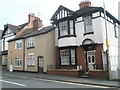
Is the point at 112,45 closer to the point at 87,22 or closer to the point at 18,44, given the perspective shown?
the point at 87,22

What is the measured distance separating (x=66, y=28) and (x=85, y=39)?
135 inches

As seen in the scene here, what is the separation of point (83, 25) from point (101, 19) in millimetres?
2433

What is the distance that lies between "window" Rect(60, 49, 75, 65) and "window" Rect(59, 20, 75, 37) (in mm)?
2381

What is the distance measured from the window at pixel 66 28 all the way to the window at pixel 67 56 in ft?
7.81

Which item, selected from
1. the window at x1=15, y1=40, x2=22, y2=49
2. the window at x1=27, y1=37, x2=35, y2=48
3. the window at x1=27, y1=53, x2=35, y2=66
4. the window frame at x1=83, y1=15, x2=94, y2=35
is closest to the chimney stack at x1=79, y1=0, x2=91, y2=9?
the window frame at x1=83, y1=15, x2=94, y2=35

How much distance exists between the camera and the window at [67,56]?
64.1 feet

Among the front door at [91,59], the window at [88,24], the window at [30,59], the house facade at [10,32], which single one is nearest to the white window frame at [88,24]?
the window at [88,24]

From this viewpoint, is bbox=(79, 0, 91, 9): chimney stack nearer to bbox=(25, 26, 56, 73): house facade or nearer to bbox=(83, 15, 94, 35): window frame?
bbox=(83, 15, 94, 35): window frame

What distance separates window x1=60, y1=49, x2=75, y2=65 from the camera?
1953 cm

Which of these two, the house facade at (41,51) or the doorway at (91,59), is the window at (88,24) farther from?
the house facade at (41,51)

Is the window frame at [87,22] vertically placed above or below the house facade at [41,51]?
above

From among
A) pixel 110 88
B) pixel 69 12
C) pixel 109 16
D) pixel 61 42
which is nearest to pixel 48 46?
pixel 61 42

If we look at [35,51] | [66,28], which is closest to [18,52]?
[35,51]

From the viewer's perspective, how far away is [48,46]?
2145cm
